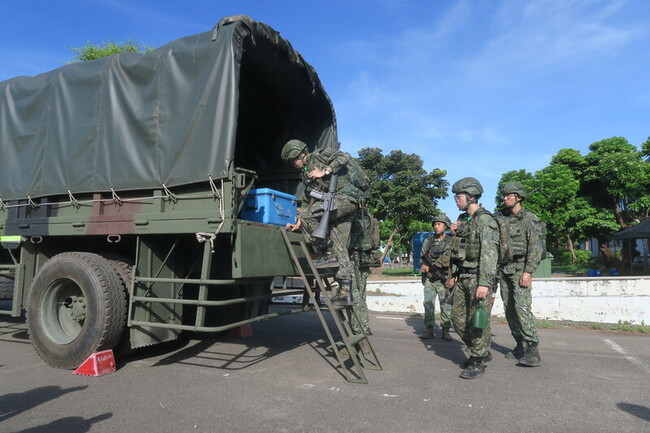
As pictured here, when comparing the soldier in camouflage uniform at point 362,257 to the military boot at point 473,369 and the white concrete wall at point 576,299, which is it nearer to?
the military boot at point 473,369

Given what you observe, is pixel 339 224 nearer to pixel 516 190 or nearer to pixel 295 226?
pixel 295 226

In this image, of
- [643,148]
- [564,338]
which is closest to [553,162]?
[643,148]

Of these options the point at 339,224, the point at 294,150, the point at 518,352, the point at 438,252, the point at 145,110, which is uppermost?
the point at 145,110

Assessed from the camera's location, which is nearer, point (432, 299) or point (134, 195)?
point (134, 195)

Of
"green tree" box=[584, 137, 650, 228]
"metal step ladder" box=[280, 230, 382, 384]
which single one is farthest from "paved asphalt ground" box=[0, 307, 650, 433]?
"green tree" box=[584, 137, 650, 228]

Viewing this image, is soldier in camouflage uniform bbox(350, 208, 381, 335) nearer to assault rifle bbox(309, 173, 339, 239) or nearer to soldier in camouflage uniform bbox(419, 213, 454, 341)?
assault rifle bbox(309, 173, 339, 239)

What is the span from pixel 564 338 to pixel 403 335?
7.51 feet

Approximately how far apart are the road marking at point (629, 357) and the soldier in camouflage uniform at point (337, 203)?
3.14 m

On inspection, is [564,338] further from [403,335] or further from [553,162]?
[553,162]

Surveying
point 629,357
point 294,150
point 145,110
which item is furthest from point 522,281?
point 145,110

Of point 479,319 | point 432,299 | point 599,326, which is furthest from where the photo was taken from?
point 599,326

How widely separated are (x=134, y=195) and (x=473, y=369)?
365 cm

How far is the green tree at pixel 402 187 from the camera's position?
66.5 feet

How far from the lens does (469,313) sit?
4141mm
